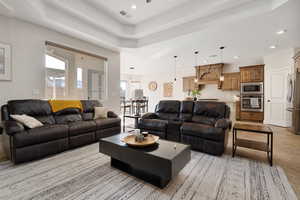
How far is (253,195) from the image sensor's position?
5.35 feet

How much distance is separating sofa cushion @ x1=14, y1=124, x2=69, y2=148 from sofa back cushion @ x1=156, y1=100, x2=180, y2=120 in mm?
2404

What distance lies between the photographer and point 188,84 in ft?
25.6

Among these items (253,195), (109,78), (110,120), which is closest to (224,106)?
(253,195)

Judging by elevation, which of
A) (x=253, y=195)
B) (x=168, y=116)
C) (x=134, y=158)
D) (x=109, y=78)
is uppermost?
(x=109, y=78)

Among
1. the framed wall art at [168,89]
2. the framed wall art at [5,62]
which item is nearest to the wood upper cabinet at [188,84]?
the framed wall art at [168,89]

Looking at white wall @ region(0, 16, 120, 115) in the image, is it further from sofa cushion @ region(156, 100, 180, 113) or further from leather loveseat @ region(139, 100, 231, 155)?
sofa cushion @ region(156, 100, 180, 113)

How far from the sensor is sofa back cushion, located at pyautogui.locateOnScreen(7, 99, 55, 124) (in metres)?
2.70

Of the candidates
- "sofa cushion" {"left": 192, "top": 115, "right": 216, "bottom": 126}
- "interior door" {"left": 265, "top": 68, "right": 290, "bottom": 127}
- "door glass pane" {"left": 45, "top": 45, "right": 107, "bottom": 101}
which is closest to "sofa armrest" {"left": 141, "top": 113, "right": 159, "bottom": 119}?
"sofa cushion" {"left": 192, "top": 115, "right": 216, "bottom": 126}

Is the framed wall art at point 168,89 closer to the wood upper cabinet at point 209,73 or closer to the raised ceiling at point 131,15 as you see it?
the wood upper cabinet at point 209,73

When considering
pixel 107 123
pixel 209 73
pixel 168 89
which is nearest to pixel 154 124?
pixel 107 123

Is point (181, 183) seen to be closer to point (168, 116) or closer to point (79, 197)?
point (79, 197)

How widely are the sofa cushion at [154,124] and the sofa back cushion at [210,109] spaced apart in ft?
2.98

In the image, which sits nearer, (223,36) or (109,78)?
(223,36)

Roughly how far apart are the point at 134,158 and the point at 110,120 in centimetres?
202
